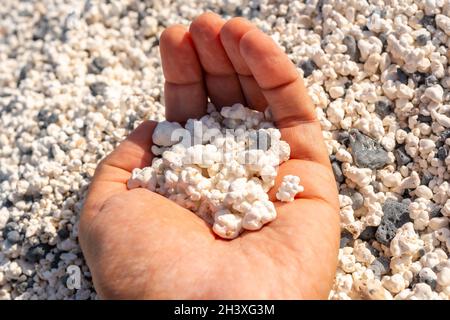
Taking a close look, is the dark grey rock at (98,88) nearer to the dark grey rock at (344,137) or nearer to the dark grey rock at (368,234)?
the dark grey rock at (344,137)

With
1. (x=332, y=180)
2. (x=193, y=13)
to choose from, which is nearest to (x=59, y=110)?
(x=193, y=13)

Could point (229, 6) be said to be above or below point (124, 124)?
above

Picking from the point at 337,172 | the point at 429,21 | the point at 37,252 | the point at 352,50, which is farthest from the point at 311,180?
the point at 37,252

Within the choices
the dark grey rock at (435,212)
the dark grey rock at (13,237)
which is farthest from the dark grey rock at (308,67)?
the dark grey rock at (13,237)

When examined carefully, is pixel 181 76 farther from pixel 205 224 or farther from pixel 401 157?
pixel 401 157

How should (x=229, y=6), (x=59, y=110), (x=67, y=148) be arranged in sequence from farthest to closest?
(x=229, y=6)
(x=59, y=110)
(x=67, y=148)

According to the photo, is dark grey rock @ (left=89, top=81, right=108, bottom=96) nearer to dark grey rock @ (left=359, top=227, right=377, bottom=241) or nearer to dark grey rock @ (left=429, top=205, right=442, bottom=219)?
dark grey rock @ (left=359, top=227, right=377, bottom=241)
